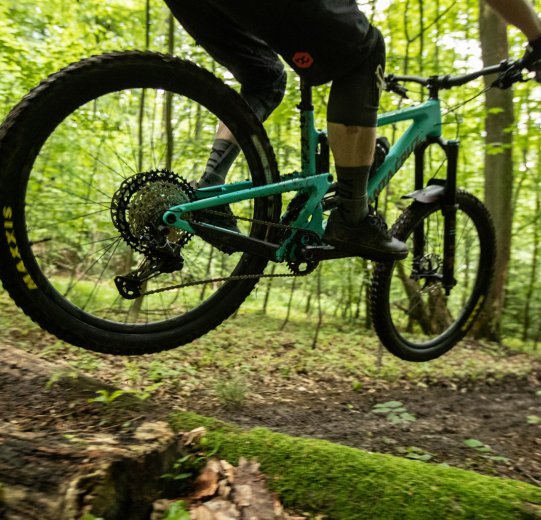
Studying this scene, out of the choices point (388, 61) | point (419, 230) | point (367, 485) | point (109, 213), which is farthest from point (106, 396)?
point (388, 61)

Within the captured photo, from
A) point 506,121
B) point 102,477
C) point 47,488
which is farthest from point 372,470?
point 506,121

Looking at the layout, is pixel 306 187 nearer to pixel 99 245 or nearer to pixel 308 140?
pixel 308 140

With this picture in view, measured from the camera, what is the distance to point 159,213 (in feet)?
5.75

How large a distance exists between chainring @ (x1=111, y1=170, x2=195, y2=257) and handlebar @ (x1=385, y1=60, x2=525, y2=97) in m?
1.83

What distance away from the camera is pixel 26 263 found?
156cm

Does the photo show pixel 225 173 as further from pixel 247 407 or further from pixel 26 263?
pixel 247 407

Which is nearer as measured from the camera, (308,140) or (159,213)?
(159,213)

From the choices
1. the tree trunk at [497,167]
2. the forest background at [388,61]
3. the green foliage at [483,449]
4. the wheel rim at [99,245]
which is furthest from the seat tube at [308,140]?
the tree trunk at [497,167]

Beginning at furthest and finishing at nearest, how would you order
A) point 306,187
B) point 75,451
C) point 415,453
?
point 415,453, point 306,187, point 75,451

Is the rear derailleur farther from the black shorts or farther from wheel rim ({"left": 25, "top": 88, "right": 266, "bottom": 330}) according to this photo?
A: the black shorts

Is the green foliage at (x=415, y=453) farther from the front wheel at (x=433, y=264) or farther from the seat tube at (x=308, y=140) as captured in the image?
the seat tube at (x=308, y=140)

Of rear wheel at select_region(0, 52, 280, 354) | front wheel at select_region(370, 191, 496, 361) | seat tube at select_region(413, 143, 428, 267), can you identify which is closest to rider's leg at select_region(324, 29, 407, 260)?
rear wheel at select_region(0, 52, 280, 354)

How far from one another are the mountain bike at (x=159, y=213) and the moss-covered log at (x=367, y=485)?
570 millimetres

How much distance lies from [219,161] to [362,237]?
2.44 feet
